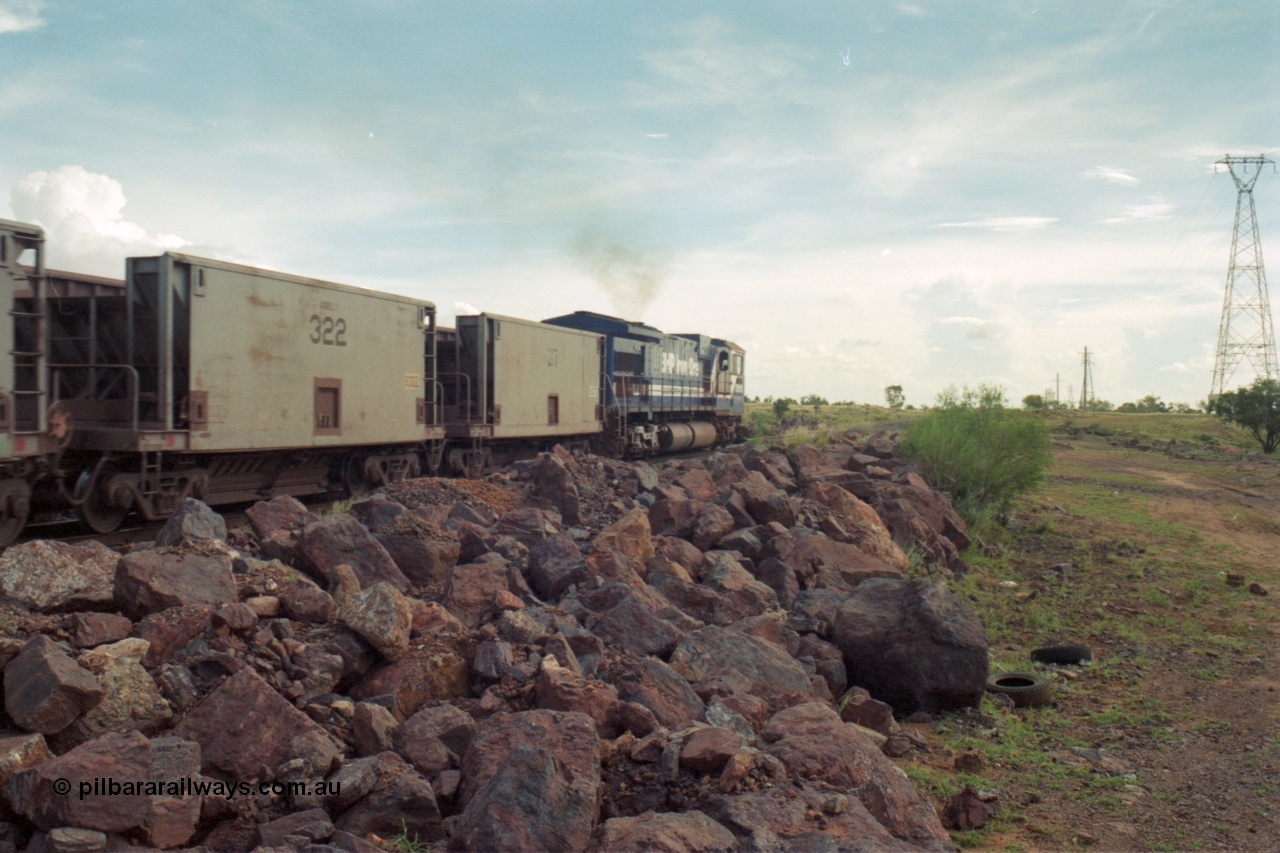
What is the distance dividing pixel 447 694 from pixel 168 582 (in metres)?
2.17

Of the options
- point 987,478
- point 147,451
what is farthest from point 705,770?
point 987,478

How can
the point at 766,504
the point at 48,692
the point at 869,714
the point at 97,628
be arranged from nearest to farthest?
the point at 48,692
the point at 97,628
the point at 869,714
the point at 766,504

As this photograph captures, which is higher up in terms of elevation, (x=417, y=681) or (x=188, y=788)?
(x=417, y=681)

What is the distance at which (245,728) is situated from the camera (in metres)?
5.15

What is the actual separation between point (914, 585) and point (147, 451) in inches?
387

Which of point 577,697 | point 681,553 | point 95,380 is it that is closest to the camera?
point 577,697

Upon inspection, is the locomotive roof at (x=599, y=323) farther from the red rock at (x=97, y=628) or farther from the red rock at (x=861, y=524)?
the red rock at (x=97, y=628)

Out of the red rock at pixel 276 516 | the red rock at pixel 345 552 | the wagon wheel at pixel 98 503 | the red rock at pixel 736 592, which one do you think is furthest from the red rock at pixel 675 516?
the wagon wheel at pixel 98 503

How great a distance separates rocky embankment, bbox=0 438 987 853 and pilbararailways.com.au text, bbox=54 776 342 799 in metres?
0.01

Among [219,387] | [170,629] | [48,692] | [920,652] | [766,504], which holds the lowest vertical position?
[920,652]

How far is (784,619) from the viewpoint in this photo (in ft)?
31.4

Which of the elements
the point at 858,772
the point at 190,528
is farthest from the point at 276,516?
the point at 858,772

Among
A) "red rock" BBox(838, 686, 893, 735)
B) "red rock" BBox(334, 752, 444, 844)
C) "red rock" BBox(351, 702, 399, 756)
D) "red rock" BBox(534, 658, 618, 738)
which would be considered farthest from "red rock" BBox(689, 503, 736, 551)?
"red rock" BBox(334, 752, 444, 844)

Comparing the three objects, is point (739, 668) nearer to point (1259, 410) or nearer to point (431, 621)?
point (431, 621)
